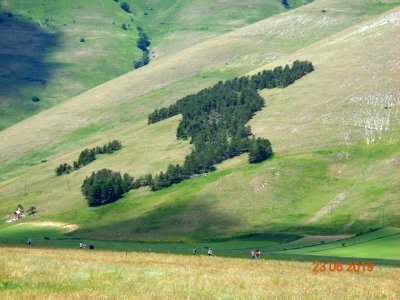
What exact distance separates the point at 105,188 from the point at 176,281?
134m

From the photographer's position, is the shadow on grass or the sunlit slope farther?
the sunlit slope

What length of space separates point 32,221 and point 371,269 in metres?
121

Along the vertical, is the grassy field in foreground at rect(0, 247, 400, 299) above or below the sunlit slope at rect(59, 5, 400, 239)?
below

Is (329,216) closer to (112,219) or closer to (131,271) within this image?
(112,219)

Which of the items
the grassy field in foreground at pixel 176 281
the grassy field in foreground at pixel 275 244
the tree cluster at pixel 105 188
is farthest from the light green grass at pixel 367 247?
the tree cluster at pixel 105 188

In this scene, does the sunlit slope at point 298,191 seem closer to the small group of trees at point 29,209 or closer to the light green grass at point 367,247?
the small group of trees at point 29,209

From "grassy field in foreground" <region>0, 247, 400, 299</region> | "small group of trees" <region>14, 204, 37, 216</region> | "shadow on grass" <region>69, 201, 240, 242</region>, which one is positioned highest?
"small group of trees" <region>14, 204, 37, 216</region>

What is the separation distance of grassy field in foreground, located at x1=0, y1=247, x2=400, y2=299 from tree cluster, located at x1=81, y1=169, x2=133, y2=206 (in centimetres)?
12098

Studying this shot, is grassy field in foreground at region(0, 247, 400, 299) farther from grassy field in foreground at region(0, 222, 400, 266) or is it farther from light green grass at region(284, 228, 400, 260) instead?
light green grass at region(284, 228, 400, 260)

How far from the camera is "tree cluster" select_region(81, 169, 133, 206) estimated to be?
180750 millimetres

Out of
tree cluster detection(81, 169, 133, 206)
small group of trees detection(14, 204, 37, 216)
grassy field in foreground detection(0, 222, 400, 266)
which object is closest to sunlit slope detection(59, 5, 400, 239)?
tree cluster detection(81, 169, 133, 206)

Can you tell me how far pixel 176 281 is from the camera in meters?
47.4

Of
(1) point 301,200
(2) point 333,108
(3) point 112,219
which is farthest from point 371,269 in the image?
(2) point 333,108
